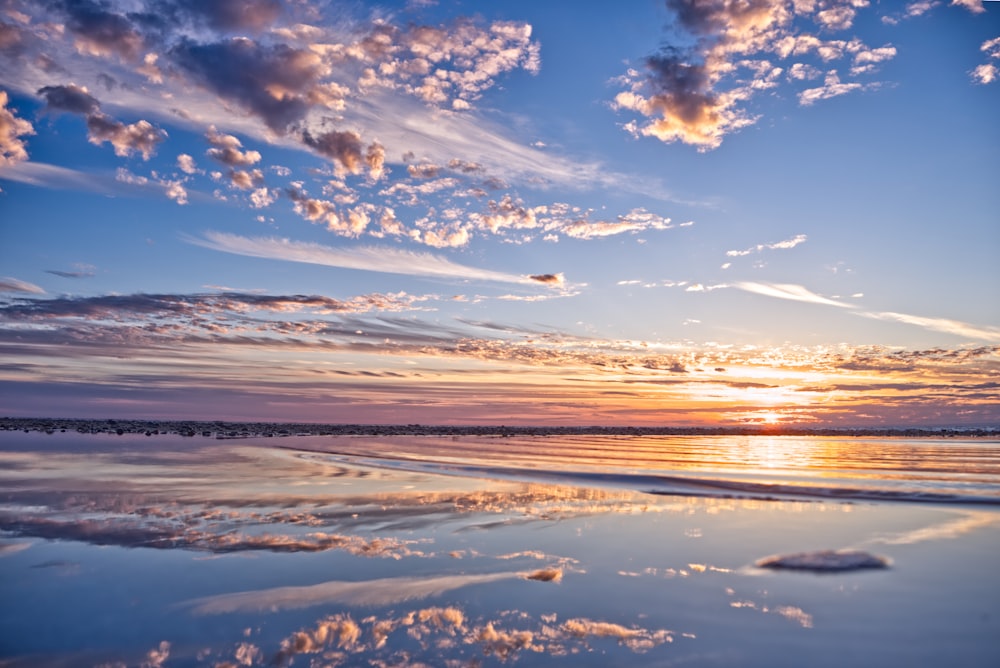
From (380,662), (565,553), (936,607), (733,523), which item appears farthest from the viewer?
(733,523)

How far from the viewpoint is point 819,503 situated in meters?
13.4

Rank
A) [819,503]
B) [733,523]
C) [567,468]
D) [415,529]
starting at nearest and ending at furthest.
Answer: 1. [415,529]
2. [733,523]
3. [819,503]
4. [567,468]

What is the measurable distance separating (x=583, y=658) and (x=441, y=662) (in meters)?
1.14

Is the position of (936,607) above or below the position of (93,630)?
above

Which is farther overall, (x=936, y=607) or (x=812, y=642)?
(x=936, y=607)

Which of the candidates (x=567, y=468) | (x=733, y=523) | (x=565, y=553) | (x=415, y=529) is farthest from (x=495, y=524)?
(x=567, y=468)

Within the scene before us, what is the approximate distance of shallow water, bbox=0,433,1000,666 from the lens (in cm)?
507

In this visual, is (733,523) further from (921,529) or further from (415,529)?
(415,529)

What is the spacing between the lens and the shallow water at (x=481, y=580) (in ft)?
16.6

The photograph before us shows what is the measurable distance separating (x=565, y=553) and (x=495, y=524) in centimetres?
237

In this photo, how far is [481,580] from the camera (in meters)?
7.10

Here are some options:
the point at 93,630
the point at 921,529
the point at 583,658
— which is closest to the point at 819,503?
the point at 921,529

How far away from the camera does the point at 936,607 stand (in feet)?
20.0

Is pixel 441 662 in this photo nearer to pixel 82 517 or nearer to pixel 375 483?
pixel 82 517
